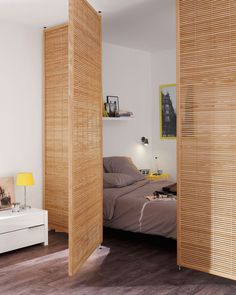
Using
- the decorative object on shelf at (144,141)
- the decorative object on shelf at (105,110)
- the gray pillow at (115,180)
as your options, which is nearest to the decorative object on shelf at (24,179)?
the gray pillow at (115,180)

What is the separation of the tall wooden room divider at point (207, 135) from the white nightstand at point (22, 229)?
169 centimetres

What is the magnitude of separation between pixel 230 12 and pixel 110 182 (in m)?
2.54

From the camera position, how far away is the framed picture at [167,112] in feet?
21.1

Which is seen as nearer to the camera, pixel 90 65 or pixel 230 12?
pixel 230 12

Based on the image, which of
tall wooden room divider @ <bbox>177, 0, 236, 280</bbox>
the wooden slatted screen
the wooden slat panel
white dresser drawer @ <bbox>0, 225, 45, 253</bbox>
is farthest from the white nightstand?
tall wooden room divider @ <bbox>177, 0, 236, 280</bbox>

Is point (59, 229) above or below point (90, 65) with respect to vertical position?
below

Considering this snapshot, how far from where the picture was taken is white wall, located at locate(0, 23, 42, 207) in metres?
4.57

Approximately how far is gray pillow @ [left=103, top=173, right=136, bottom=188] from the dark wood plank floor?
2.61 ft

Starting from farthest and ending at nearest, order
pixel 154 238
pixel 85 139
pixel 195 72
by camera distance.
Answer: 1. pixel 154 238
2. pixel 85 139
3. pixel 195 72

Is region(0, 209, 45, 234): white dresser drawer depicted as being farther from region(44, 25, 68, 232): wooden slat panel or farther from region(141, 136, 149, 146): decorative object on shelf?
region(141, 136, 149, 146): decorative object on shelf

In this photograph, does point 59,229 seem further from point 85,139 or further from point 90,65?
point 90,65

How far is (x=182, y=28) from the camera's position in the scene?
3471 mm

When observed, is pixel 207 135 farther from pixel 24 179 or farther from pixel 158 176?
pixel 158 176

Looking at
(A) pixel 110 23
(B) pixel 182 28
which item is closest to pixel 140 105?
(A) pixel 110 23
